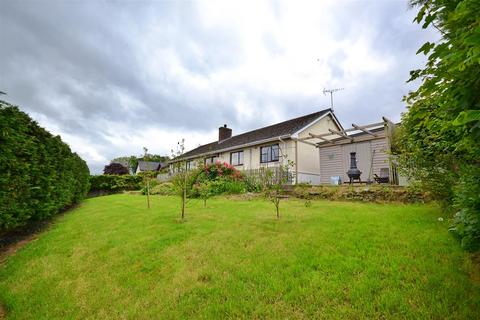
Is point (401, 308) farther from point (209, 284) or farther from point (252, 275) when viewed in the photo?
point (209, 284)

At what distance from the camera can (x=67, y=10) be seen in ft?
26.1

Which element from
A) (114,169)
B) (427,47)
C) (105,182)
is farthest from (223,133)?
(427,47)

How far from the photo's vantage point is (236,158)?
21.3 metres

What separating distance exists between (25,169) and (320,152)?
1424 centimetres

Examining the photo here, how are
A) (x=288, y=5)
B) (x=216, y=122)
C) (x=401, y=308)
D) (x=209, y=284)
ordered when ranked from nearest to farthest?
(x=401, y=308) → (x=209, y=284) → (x=288, y=5) → (x=216, y=122)

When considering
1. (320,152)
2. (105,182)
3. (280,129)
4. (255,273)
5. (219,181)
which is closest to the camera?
(255,273)

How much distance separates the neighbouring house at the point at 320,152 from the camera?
1189 centimetres

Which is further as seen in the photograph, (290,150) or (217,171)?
(290,150)

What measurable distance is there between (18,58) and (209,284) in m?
11.0

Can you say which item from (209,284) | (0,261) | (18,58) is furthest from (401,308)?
(18,58)

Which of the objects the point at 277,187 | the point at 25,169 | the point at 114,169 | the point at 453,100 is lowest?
the point at 277,187

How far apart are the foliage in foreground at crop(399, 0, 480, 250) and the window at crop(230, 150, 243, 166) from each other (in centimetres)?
1567

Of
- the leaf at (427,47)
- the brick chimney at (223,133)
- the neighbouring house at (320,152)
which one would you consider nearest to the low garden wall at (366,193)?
the neighbouring house at (320,152)

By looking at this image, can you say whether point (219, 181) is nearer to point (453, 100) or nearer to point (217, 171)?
point (217, 171)
